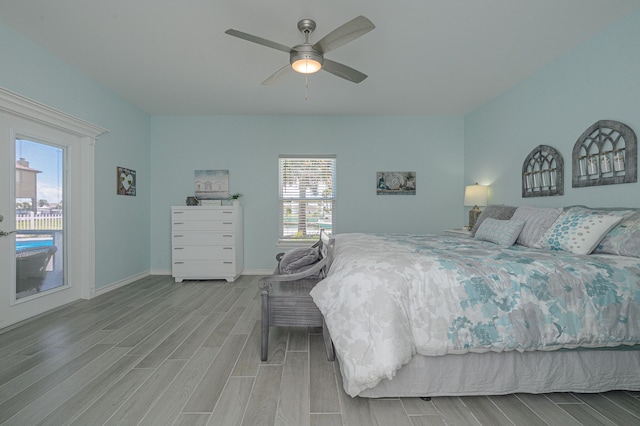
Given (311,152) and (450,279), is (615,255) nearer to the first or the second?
(450,279)

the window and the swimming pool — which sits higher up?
the window

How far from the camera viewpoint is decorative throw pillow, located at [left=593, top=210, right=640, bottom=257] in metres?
1.92

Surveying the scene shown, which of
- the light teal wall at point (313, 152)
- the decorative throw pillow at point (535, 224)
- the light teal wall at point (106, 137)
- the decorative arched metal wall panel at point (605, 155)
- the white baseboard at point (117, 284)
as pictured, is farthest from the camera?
the light teal wall at point (313, 152)

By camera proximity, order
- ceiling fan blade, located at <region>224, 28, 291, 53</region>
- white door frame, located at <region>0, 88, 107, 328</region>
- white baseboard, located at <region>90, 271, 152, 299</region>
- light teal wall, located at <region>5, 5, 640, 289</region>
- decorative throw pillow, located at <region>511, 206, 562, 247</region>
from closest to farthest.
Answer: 1. ceiling fan blade, located at <region>224, 28, 291, 53</region>
2. decorative throw pillow, located at <region>511, 206, 562, 247</region>
3. white door frame, located at <region>0, 88, 107, 328</region>
4. white baseboard, located at <region>90, 271, 152, 299</region>
5. light teal wall, located at <region>5, 5, 640, 289</region>

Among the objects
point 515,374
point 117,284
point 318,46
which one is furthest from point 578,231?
point 117,284

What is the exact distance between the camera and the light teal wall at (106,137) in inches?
108

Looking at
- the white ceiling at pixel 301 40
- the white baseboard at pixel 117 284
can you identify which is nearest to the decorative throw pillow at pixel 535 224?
the white ceiling at pixel 301 40

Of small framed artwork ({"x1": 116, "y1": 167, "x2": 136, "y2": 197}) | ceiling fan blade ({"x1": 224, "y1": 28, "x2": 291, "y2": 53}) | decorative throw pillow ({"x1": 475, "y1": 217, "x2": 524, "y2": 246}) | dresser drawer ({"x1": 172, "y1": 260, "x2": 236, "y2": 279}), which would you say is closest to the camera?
ceiling fan blade ({"x1": 224, "y1": 28, "x2": 291, "y2": 53})

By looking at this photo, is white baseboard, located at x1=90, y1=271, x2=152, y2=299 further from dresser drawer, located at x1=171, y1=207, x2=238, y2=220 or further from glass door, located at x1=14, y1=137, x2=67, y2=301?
dresser drawer, located at x1=171, y1=207, x2=238, y2=220

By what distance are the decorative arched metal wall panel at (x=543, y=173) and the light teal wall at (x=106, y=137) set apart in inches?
205

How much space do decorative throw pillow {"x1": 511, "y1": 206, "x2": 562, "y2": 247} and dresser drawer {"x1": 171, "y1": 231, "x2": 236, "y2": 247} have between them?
3.59 metres

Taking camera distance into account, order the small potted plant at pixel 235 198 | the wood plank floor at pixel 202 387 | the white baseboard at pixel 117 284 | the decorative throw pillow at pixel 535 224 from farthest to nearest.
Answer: the small potted plant at pixel 235 198 < the white baseboard at pixel 117 284 < the decorative throw pillow at pixel 535 224 < the wood plank floor at pixel 202 387

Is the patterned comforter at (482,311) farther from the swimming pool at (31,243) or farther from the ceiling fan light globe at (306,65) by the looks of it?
the swimming pool at (31,243)

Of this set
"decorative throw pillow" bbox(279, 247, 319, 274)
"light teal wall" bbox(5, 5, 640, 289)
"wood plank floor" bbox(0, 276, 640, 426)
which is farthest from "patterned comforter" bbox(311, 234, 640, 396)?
"light teal wall" bbox(5, 5, 640, 289)
